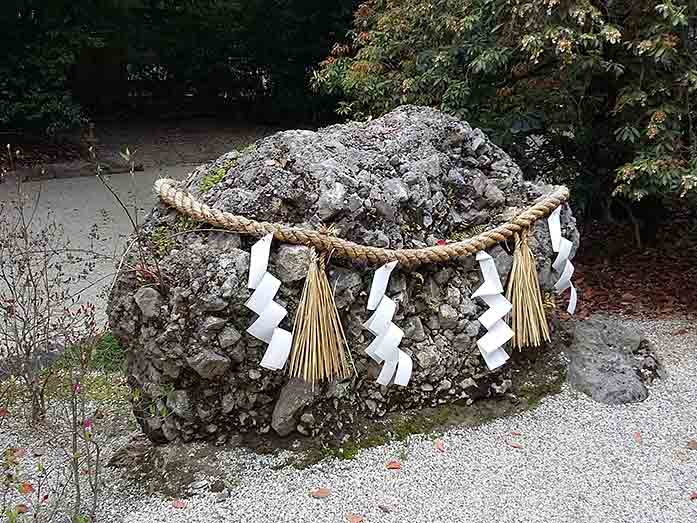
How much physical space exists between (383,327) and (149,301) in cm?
69

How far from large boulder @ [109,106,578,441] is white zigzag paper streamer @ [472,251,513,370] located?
0.04 m

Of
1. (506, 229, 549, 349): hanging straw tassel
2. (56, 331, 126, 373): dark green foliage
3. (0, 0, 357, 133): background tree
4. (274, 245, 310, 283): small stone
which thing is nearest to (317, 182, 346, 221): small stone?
(274, 245, 310, 283): small stone

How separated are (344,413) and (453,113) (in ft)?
6.47

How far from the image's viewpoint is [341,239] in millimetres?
2037

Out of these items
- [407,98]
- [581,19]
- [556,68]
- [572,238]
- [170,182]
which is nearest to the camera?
[170,182]

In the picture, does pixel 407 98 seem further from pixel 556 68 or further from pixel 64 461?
pixel 64 461

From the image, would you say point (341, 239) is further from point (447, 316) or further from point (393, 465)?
point (393, 465)

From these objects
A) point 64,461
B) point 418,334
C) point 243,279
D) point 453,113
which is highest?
point 453,113

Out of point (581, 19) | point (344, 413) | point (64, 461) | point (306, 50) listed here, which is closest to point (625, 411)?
point (344, 413)

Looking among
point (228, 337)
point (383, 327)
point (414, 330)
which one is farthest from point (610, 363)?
point (228, 337)

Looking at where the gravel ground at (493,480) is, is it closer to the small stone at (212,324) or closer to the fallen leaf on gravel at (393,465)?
the fallen leaf on gravel at (393,465)

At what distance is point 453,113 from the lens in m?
3.54

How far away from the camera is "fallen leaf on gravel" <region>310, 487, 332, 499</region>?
1.91 metres

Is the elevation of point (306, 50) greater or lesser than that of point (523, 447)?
greater
